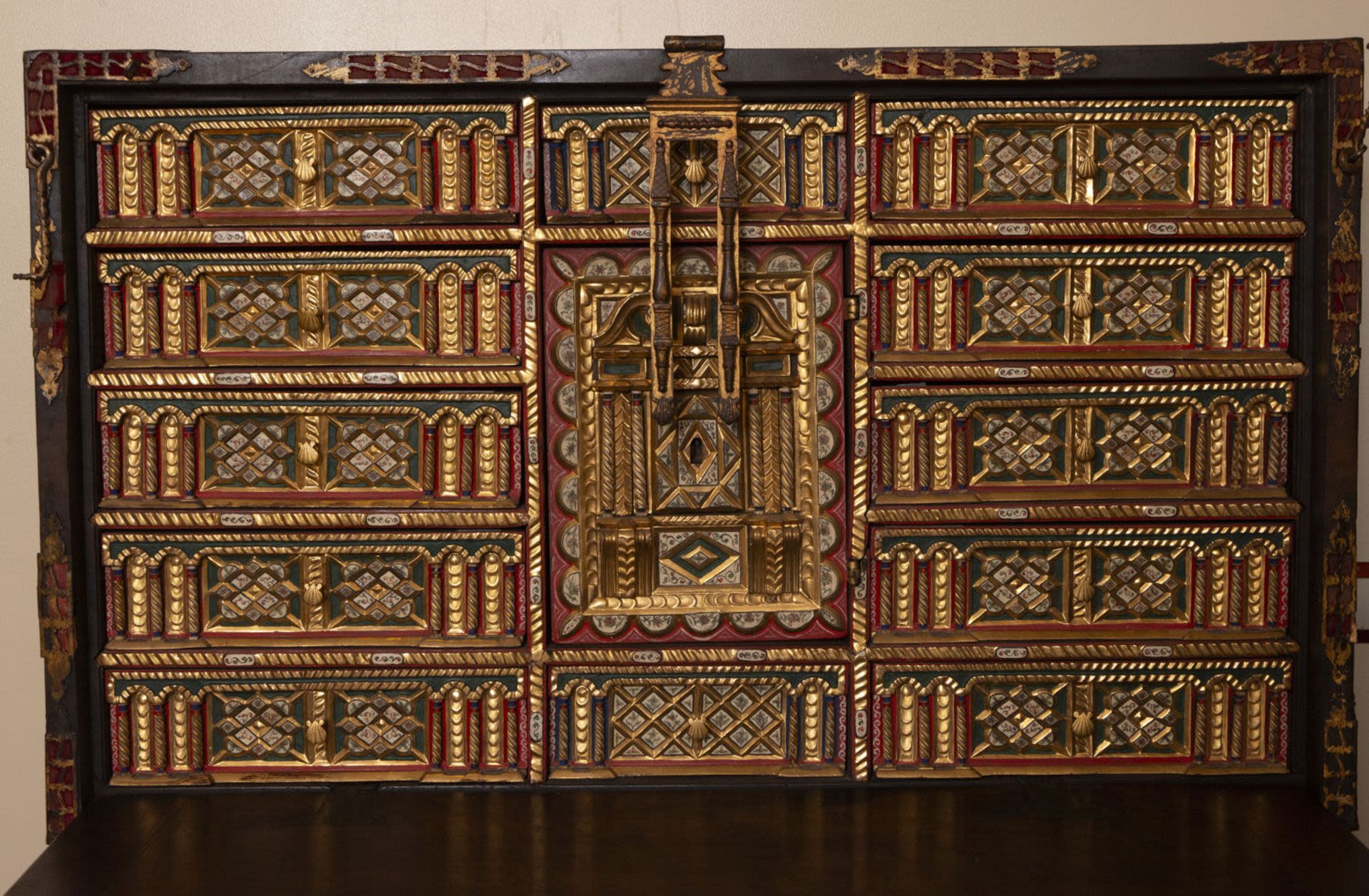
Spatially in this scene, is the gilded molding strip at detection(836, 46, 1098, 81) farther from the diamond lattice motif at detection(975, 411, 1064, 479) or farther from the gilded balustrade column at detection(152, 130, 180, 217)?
the gilded balustrade column at detection(152, 130, 180, 217)

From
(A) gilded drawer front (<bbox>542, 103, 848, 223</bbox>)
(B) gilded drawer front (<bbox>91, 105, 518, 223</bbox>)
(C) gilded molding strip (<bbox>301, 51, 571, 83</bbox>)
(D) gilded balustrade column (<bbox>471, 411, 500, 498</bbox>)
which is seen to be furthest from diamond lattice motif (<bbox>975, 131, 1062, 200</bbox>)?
(D) gilded balustrade column (<bbox>471, 411, 500, 498</bbox>)

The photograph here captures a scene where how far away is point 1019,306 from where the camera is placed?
9.72 feet

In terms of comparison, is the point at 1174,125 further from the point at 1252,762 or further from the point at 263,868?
the point at 263,868

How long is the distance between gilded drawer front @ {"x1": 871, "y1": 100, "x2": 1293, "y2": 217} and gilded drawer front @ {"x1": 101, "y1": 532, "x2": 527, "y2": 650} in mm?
1572

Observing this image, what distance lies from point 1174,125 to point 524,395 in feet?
6.67

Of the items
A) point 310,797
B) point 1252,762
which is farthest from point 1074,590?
point 310,797

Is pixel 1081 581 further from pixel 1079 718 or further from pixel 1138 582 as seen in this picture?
pixel 1079 718

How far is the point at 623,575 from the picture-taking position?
3.00m

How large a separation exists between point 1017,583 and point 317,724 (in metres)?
2.11

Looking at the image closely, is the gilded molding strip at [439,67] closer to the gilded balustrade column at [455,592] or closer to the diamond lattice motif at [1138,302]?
the gilded balustrade column at [455,592]

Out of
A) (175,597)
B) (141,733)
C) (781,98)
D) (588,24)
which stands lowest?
(141,733)

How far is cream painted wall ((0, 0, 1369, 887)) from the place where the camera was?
3.16 meters

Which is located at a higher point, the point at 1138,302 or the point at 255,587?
the point at 1138,302

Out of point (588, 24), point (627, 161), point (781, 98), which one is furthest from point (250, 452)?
point (781, 98)
